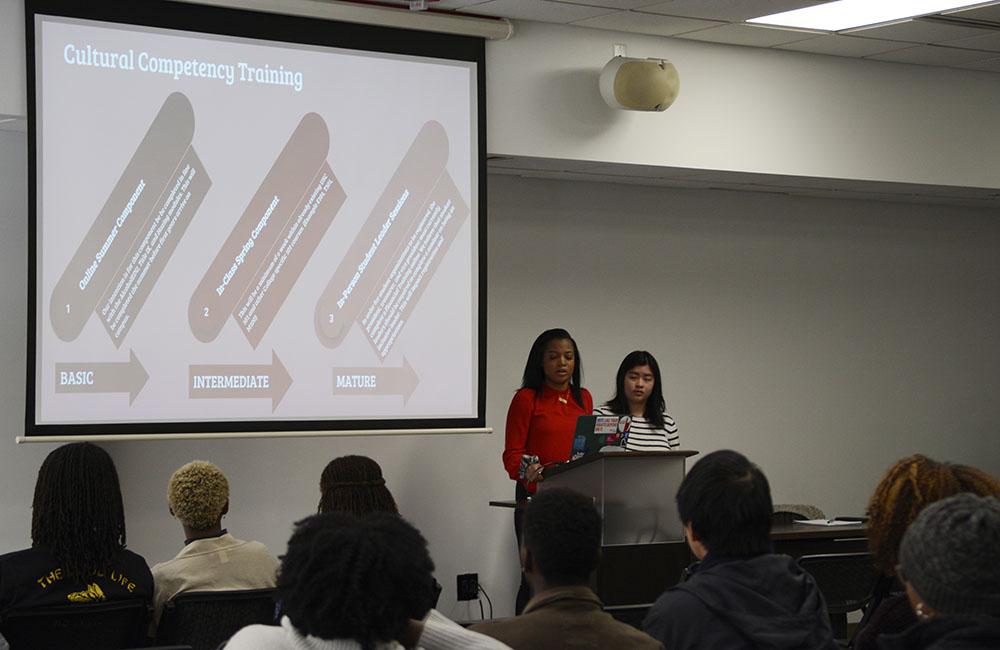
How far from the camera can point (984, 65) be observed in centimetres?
673

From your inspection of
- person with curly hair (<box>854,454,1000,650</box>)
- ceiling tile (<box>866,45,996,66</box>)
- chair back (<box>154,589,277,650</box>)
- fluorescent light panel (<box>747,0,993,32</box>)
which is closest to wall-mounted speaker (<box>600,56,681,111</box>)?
fluorescent light panel (<box>747,0,993,32</box>)

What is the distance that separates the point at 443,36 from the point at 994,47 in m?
2.83

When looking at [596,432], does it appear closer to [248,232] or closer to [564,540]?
[248,232]

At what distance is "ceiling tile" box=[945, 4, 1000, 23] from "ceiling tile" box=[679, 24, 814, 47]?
68cm

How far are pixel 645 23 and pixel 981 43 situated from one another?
177 cm

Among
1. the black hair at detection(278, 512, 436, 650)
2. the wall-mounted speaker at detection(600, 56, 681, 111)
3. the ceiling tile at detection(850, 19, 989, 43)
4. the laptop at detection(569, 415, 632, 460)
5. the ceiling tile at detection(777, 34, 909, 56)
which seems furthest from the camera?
the ceiling tile at detection(777, 34, 909, 56)

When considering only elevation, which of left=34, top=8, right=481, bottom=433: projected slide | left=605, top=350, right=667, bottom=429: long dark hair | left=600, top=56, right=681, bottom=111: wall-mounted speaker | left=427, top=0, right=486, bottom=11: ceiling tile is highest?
left=427, top=0, right=486, bottom=11: ceiling tile

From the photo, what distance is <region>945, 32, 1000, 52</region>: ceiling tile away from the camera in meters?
6.12

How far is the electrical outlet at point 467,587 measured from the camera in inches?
253

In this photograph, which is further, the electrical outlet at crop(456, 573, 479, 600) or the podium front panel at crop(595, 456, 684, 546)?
the electrical outlet at crop(456, 573, 479, 600)

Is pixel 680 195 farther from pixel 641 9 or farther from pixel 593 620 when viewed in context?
pixel 593 620

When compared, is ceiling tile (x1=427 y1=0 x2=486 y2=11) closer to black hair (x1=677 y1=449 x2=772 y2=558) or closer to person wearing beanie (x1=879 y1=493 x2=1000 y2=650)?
black hair (x1=677 y1=449 x2=772 y2=558)

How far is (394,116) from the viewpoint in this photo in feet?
17.8

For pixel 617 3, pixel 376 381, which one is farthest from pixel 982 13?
pixel 376 381
